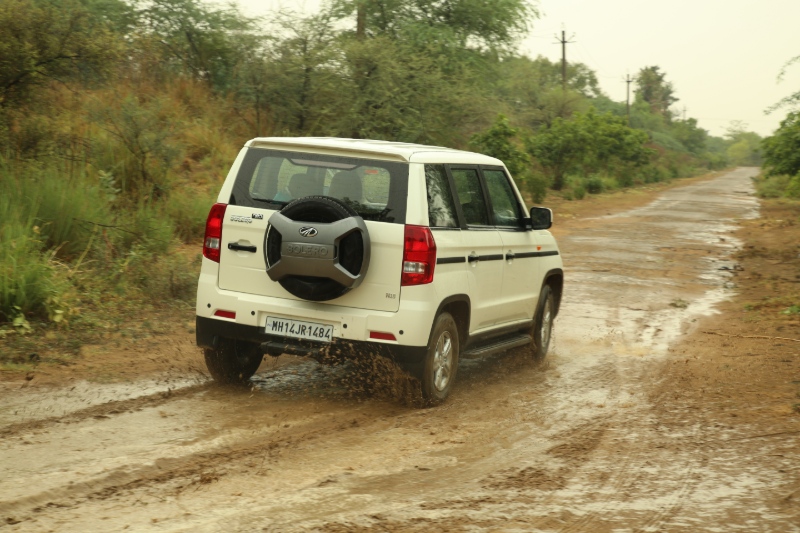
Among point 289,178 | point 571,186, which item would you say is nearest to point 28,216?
point 289,178

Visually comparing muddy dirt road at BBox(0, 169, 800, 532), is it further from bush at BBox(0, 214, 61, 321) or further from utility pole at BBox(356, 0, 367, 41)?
utility pole at BBox(356, 0, 367, 41)

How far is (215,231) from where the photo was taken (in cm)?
659

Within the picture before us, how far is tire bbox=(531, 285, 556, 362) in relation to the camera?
8.63m

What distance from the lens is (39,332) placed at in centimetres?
816

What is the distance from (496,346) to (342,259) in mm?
2047

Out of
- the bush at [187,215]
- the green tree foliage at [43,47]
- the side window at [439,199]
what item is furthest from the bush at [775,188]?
the side window at [439,199]

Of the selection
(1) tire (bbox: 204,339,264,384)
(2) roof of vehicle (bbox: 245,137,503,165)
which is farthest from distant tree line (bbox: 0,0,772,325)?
(2) roof of vehicle (bbox: 245,137,503,165)

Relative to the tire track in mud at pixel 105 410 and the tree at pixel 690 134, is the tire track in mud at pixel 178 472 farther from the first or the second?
the tree at pixel 690 134

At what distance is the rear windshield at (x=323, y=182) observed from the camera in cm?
634

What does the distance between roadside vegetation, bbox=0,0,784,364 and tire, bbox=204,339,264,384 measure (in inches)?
61.1

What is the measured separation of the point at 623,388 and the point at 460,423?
194cm

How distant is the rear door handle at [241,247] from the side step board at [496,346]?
1.81 meters

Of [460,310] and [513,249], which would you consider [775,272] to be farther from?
[460,310]

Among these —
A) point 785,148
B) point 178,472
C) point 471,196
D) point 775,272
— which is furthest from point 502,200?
point 785,148
